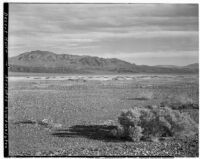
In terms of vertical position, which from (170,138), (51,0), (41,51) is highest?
(51,0)

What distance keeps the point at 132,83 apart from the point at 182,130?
1.30 metres

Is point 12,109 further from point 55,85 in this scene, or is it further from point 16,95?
point 55,85

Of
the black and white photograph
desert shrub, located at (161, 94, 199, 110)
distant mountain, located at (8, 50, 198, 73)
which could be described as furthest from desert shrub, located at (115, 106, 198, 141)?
distant mountain, located at (8, 50, 198, 73)

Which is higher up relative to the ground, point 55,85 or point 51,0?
point 51,0

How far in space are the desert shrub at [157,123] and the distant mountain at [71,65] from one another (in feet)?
2.62

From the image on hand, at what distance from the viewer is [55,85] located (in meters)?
10.6

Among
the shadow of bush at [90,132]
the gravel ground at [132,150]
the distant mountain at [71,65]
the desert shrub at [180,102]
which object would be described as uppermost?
the distant mountain at [71,65]

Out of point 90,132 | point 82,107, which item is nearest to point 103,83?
point 82,107

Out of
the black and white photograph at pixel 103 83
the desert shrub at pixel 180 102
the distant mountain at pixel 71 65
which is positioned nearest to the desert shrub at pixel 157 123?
the black and white photograph at pixel 103 83

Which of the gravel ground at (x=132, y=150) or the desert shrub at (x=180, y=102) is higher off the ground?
the desert shrub at (x=180, y=102)

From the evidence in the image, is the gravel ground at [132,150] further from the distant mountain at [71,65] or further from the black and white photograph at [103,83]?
the distant mountain at [71,65]

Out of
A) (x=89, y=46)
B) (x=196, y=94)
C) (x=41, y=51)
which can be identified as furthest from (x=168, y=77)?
(x=41, y=51)

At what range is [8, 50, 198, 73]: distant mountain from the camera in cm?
1031

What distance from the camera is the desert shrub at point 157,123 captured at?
10273mm
